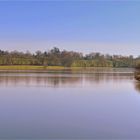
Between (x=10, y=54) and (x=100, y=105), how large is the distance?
28.2m

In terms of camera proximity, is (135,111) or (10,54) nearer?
(135,111)

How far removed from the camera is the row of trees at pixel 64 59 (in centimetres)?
3167

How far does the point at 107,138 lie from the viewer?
9.32 feet

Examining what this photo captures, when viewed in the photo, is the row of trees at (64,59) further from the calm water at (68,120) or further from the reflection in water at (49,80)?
the calm water at (68,120)

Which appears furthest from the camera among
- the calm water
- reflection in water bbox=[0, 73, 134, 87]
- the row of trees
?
the row of trees

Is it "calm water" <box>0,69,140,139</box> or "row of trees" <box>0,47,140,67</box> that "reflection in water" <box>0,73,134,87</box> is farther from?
"row of trees" <box>0,47,140,67</box>

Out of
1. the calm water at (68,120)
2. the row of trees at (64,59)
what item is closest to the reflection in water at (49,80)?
the calm water at (68,120)

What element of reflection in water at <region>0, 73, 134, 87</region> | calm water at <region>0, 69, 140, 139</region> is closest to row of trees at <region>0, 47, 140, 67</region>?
reflection in water at <region>0, 73, 134, 87</region>

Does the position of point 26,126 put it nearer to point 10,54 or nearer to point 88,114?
point 88,114

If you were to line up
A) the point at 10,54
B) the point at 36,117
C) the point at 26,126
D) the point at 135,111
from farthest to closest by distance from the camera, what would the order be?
the point at 10,54
the point at 135,111
the point at 36,117
the point at 26,126

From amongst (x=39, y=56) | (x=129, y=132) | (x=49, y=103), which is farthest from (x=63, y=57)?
(x=129, y=132)

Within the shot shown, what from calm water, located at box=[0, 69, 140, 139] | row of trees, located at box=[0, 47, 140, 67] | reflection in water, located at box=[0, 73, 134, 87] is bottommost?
calm water, located at box=[0, 69, 140, 139]

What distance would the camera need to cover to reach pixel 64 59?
3453cm

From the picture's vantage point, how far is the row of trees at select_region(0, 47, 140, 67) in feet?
104
